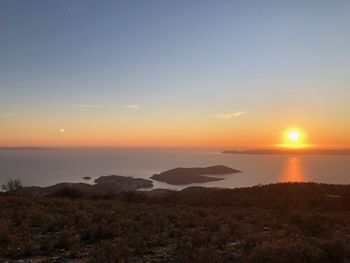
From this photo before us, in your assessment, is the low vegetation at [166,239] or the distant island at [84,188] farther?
the distant island at [84,188]

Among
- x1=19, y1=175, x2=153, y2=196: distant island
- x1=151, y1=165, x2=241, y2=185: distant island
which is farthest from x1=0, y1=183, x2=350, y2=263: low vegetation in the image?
x1=151, y1=165, x2=241, y2=185: distant island

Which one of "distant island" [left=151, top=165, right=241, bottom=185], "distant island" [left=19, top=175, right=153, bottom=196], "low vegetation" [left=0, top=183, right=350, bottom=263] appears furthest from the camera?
"distant island" [left=151, top=165, right=241, bottom=185]

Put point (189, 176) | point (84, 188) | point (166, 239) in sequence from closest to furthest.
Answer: point (166, 239) < point (84, 188) < point (189, 176)

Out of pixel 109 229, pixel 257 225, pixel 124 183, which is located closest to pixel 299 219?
pixel 257 225

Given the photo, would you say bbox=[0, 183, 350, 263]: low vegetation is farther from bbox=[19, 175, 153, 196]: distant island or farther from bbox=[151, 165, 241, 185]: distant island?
bbox=[151, 165, 241, 185]: distant island

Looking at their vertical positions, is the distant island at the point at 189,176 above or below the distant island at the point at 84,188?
below

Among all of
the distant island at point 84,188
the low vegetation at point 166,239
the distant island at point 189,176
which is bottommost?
the distant island at point 189,176

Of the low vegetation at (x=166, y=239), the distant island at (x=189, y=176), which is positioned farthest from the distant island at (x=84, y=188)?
the low vegetation at (x=166, y=239)

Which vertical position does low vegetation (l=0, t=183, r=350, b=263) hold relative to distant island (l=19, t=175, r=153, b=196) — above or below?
above

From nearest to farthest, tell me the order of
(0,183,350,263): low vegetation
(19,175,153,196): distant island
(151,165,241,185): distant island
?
(0,183,350,263): low vegetation
(19,175,153,196): distant island
(151,165,241,185): distant island

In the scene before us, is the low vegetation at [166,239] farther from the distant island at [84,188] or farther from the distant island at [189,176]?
the distant island at [189,176]

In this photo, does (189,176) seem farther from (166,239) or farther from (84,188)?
(166,239)

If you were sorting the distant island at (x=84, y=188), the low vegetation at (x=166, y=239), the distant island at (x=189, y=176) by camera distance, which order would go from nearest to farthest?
the low vegetation at (x=166, y=239) < the distant island at (x=84, y=188) < the distant island at (x=189, y=176)

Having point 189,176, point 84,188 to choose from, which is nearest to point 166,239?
point 84,188
